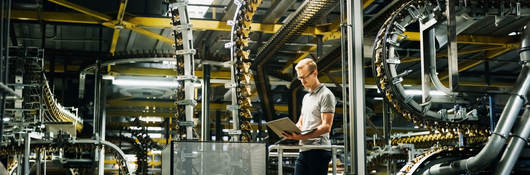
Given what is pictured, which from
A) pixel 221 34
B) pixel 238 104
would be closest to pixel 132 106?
pixel 221 34

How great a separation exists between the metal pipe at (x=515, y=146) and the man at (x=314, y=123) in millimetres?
1913

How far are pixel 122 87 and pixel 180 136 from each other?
9830mm

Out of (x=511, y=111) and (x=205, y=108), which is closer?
(x=511, y=111)

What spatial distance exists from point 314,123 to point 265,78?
7.00 metres

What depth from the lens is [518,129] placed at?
5.66m

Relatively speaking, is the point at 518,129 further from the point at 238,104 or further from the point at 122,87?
the point at 122,87

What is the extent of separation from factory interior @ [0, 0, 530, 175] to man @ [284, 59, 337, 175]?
0.04 m

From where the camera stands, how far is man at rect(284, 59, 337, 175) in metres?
4.69

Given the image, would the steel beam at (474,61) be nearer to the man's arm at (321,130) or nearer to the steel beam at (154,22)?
the steel beam at (154,22)

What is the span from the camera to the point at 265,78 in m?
11.8

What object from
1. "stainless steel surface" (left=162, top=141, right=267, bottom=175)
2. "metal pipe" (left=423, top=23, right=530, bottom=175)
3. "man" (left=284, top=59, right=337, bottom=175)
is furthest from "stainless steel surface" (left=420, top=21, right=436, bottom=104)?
"stainless steel surface" (left=162, top=141, right=267, bottom=175)

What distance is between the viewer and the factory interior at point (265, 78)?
14.9 ft

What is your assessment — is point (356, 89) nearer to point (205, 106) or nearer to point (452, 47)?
point (452, 47)

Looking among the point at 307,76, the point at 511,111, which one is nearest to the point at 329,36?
the point at 511,111
